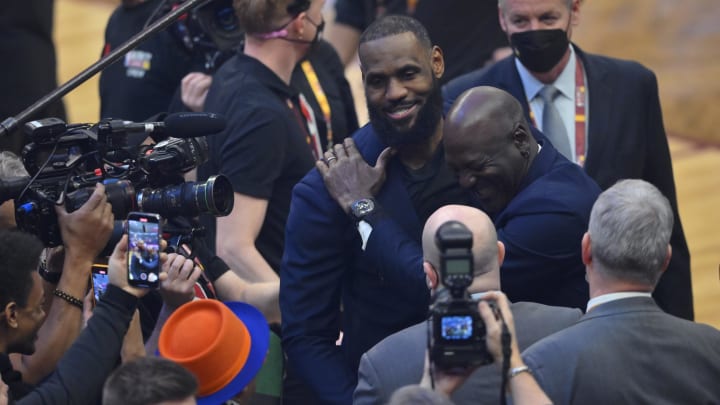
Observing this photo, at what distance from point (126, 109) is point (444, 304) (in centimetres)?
264

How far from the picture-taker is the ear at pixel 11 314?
3330 mm

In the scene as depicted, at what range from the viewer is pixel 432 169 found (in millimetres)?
3723

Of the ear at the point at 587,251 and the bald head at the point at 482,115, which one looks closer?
the ear at the point at 587,251

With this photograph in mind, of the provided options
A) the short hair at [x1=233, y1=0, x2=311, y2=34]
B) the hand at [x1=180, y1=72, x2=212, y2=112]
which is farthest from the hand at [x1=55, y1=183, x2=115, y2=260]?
the hand at [x1=180, y1=72, x2=212, y2=112]

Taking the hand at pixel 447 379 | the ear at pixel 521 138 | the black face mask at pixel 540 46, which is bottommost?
the hand at pixel 447 379

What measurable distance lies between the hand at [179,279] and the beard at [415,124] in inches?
22.8

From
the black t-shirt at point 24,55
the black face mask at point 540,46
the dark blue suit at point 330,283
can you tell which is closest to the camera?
the dark blue suit at point 330,283

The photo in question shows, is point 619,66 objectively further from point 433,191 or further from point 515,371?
point 515,371

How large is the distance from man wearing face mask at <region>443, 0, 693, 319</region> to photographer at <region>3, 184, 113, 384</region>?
114cm

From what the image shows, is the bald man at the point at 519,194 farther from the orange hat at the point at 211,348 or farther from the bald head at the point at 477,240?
the orange hat at the point at 211,348

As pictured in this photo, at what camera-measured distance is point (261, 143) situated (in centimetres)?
436

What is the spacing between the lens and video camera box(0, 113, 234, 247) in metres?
3.48

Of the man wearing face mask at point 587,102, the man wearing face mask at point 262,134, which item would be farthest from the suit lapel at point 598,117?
the man wearing face mask at point 262,134

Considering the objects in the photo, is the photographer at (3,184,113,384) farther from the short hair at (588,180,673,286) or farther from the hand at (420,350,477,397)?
the short hair at (588,180,673,286)
